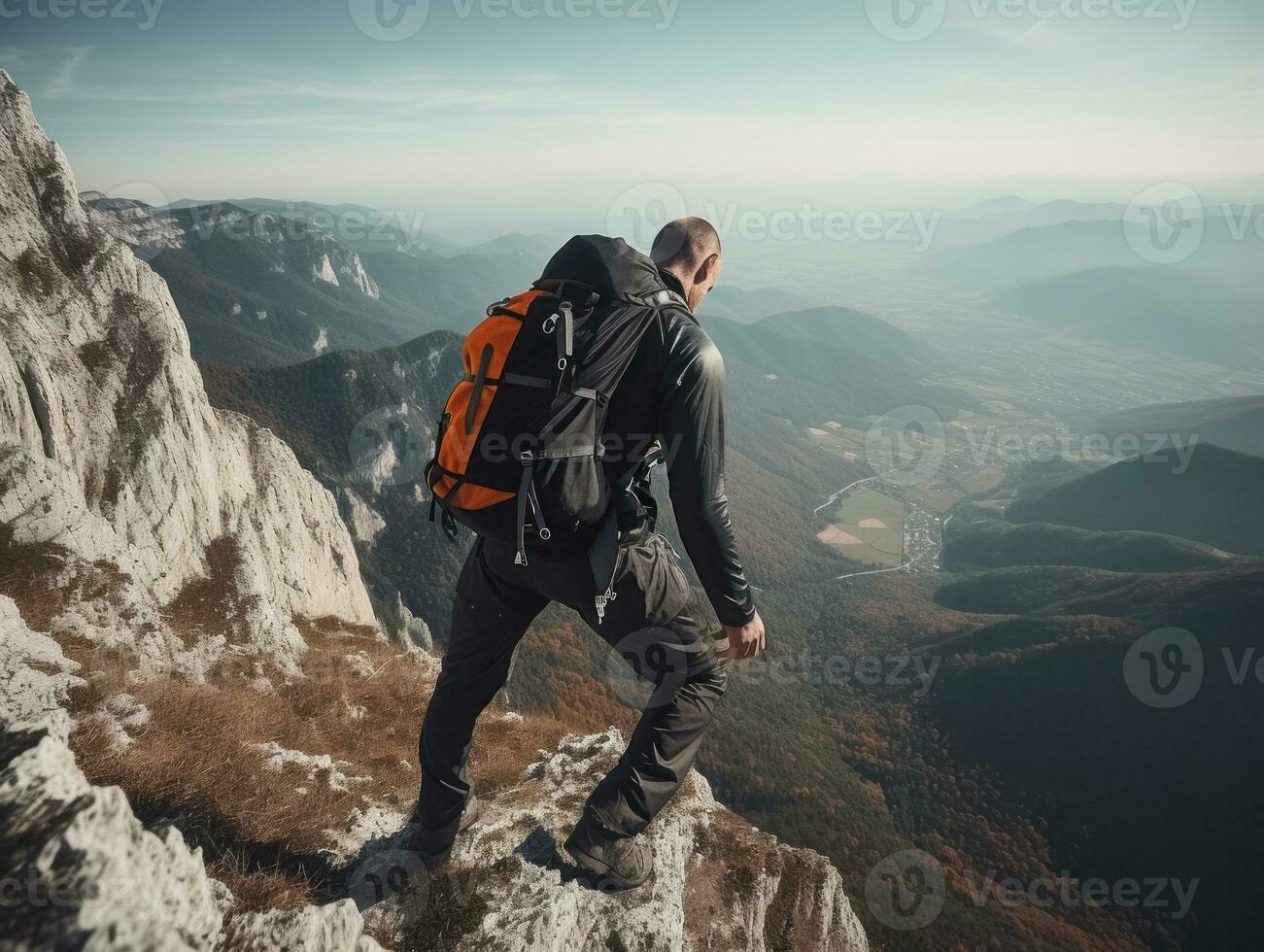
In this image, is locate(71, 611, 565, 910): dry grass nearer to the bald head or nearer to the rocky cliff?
the rocky cliff

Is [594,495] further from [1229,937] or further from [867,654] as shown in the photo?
[867,654]

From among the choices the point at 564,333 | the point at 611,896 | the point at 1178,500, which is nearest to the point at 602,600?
the point at 564,333

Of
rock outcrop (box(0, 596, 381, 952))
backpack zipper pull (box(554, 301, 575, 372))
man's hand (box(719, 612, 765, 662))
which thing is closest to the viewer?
rock outcrop (box(0, 596, 381, 952))

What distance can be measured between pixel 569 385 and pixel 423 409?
139946 mm

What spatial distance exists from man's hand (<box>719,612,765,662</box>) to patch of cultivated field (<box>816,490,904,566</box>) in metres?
175

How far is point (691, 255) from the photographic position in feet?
16.1

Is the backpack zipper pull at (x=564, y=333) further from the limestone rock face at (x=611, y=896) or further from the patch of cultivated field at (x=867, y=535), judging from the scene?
the patch of cultivated field at (x=867, y=535)

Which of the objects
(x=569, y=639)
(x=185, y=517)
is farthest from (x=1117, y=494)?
(x=185, y=517)

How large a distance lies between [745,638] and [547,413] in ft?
8.10

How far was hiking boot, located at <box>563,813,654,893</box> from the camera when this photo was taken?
537cm

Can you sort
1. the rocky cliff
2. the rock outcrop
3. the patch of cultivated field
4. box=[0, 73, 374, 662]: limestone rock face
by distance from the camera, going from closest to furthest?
the rock outcrop
the rocky cliff
box=[0, 73, 374, 662]: limestone rock face
the patch of cultivated field

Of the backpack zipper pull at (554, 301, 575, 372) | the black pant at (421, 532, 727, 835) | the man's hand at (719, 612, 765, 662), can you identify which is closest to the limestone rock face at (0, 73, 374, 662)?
the black pant at (421, 532, 727, 835)

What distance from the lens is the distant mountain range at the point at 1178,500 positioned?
159 metres

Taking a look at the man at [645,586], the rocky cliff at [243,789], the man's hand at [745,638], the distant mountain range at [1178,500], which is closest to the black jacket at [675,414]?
the man at [645,586]
